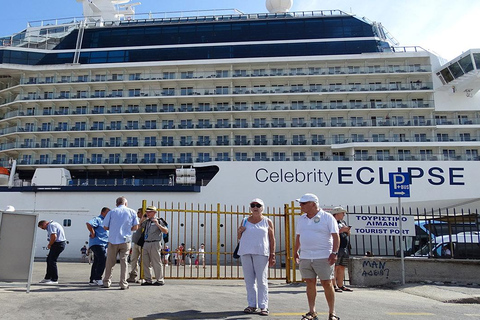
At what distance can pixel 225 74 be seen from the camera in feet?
86.2

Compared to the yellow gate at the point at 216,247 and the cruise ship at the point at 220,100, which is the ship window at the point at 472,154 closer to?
the cruise ship at the point at 220,100

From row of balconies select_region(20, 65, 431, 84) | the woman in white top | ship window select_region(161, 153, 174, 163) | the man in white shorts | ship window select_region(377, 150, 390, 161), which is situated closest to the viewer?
the man in white shorts

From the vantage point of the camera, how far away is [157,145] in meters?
24.6

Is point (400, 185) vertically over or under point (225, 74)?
under

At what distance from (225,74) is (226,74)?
0.07 m

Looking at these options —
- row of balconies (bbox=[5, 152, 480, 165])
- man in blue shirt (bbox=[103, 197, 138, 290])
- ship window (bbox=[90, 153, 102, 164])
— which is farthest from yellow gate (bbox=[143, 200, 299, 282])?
ship window (bbox=[90, 153, 102, 164])

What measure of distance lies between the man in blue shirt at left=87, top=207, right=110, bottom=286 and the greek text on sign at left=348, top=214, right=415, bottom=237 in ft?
17.4

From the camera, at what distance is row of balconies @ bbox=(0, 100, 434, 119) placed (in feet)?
→ 79.5

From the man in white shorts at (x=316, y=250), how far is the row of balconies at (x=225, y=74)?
856 inches

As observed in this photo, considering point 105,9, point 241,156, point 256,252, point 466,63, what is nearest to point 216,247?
point 241,156

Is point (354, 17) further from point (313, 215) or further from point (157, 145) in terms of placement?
point (313, 215)

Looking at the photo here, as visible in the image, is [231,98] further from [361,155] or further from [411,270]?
[411,270]

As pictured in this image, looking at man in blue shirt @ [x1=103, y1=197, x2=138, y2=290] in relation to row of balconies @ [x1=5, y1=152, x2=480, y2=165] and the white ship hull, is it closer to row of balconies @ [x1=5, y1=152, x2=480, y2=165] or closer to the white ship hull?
the white ship hull

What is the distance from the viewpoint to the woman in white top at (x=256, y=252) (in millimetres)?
4967
